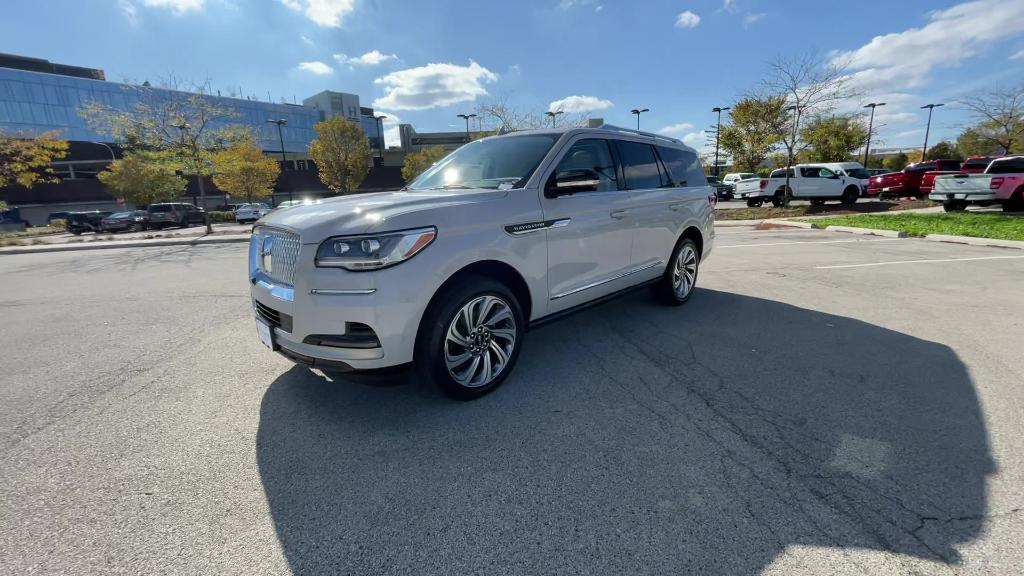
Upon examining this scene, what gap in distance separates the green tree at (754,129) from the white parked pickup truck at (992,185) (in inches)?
283

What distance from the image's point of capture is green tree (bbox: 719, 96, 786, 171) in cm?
2295

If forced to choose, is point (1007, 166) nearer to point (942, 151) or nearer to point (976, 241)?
point (976, 241)

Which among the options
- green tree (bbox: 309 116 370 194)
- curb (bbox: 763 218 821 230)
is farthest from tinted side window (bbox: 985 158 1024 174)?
green tree (bbox: 309 116 370 194)

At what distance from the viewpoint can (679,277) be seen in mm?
5535

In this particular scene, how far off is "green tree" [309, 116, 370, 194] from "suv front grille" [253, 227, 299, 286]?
146ft

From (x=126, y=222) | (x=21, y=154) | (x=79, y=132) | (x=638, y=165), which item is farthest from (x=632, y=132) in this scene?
(x=79, y=132)

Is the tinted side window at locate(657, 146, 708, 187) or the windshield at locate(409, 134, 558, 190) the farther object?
the tinted side window at locate(657, 146, 708, 187)

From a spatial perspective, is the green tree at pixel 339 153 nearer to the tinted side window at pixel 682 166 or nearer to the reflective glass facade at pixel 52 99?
the reflective glass facade at pixel 52 99

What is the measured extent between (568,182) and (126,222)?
34.7 meters

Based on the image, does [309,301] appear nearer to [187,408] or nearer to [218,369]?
[187,408]

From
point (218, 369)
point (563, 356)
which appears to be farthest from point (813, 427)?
point (218, 369)

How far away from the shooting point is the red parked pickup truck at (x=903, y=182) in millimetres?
23125

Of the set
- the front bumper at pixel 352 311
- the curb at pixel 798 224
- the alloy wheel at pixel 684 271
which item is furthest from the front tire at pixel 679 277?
the curb at pixel 798 224

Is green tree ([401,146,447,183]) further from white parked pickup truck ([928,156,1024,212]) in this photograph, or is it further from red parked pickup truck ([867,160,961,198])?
white parked pickup truck ([928,156,1024,212])
